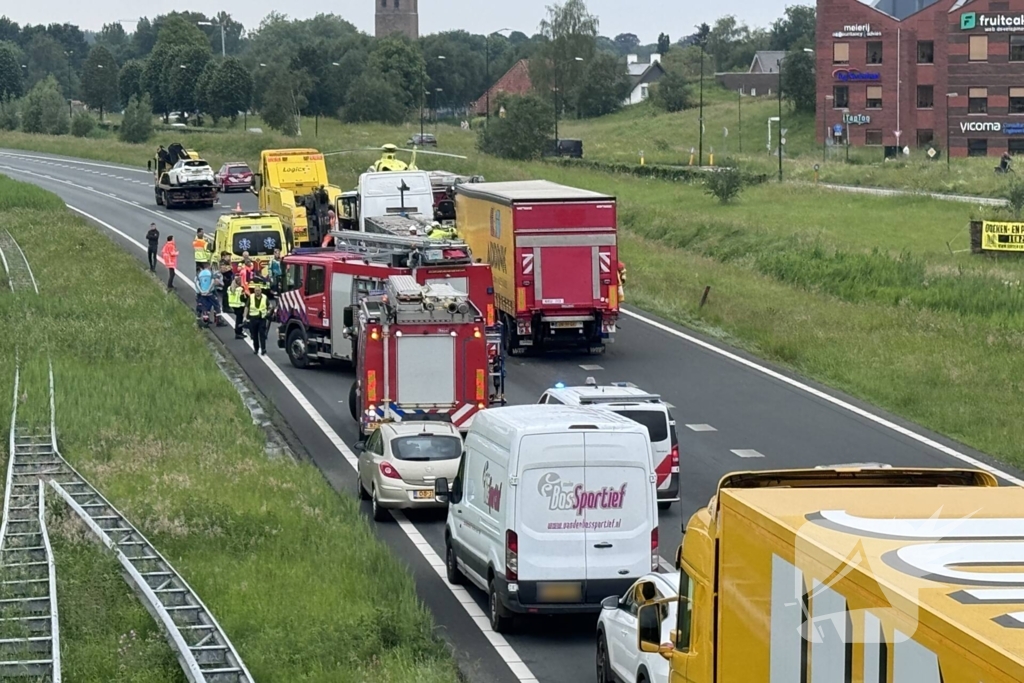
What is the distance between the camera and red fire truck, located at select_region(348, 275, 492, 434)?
2472 centimetres

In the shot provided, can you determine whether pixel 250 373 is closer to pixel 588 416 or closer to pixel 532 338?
pixel 532 338

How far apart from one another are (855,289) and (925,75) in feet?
222

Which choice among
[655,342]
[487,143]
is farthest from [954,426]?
[487,143]

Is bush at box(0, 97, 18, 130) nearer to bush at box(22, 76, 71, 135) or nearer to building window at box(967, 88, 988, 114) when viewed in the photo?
bush at box(22, 76, 71, 135)

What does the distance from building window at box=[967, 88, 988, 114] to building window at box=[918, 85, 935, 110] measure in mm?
2837

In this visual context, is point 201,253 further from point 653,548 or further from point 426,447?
point 653,548

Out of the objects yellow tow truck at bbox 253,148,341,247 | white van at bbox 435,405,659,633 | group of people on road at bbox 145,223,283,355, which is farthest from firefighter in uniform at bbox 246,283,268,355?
white van at bbox 435,405,659,633

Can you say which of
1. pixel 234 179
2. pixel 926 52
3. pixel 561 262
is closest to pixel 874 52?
pixel 926 52

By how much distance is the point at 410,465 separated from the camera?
21312 mm

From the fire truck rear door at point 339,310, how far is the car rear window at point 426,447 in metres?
10.0

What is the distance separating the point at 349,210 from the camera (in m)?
48.7

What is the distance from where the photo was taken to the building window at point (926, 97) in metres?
106

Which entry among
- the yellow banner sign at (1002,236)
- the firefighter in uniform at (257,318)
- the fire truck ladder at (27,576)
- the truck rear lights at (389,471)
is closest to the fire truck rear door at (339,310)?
the firefighter in uniform at (257,318)

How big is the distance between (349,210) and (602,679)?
3581 cm
